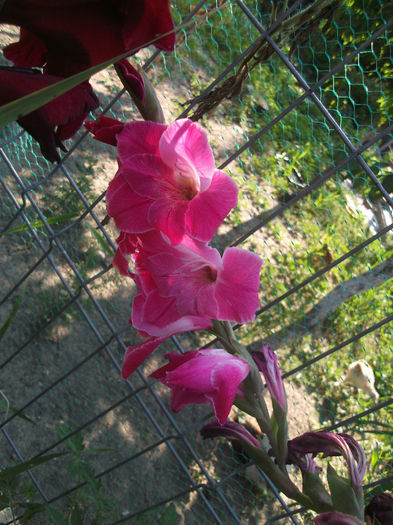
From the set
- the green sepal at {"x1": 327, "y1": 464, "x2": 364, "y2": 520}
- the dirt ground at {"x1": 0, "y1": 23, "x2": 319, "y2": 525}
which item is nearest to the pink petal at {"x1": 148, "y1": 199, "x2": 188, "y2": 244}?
→ the green sepal at {"x1": 327, "y1": 464, "x2": 364, "y2": 520}

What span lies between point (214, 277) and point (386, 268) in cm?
168

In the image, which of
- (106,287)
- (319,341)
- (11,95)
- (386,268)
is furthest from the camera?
(319,341)

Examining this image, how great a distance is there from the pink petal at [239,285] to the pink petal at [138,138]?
16cm

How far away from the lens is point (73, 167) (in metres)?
2.82

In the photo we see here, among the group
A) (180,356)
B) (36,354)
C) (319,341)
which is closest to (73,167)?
(36,354)

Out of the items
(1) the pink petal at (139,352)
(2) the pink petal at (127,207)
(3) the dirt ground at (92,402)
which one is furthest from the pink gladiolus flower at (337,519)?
(3) the dirt ground at (92,402)

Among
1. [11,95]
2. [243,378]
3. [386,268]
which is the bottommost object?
[386,268]

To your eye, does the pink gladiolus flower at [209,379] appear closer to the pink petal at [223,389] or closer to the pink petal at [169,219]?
the pink petal at [223,389]

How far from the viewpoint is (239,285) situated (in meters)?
0.56

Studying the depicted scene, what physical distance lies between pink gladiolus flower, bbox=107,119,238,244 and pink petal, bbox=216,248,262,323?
0.05 metres

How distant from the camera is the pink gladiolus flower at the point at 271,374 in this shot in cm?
67

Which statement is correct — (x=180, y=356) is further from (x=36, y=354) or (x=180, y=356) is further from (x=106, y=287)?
(x=106, y=287)

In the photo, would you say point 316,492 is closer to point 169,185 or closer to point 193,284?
point 193,284

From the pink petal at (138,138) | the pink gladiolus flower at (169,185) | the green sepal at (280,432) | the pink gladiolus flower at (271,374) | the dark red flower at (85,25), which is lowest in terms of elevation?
the green sepal at (280,432)
